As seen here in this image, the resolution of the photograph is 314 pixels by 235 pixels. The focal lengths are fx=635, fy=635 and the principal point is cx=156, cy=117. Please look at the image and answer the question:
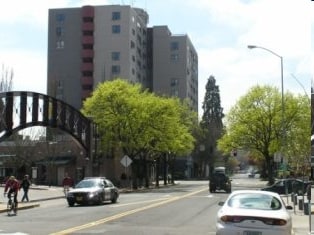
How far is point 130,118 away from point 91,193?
27744 mm

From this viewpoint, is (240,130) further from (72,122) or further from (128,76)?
(128,76)

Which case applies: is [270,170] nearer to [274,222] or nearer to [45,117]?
[45,117]

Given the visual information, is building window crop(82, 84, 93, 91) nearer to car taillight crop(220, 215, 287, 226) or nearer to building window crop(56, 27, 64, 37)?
building window crop(56, 27, 64, 37)

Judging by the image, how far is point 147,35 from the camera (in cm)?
14562

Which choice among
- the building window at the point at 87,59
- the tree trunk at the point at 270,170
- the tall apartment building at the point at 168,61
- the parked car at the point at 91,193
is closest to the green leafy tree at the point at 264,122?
the tree trunk at the point at 270,170

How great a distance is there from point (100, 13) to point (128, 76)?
1391 centimetres

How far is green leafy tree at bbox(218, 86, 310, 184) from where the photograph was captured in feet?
233

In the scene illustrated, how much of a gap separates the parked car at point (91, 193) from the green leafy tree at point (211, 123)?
3197 inches

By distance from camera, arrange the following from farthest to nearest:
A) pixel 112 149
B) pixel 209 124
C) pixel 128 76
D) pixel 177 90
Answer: pixel 177 90 → pixel 209 124 → pixel 128 76 → pixel 112 149

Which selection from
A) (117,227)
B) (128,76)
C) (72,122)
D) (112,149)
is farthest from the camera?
(128,76)

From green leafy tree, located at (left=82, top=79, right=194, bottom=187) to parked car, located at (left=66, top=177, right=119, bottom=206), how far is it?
2551cm

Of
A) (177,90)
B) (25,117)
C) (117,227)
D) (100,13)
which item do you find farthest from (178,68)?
(117,227)

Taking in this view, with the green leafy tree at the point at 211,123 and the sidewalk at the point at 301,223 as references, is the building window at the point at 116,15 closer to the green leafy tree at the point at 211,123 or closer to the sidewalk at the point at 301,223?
the green leafy tree at the point at 211,123

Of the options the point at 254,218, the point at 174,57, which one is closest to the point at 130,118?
the point at 254,218
